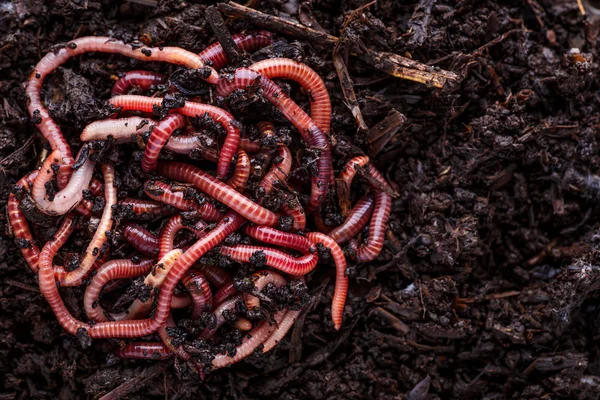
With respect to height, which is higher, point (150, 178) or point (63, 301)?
point (150, 178)

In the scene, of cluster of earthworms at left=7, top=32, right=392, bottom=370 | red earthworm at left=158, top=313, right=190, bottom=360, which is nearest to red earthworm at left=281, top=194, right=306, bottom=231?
cluster of earthworms at left=7, top=32, right=392, bottom=370

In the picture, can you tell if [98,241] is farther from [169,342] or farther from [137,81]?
[137,81]

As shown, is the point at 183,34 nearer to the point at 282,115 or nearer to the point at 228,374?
the point at 282,115

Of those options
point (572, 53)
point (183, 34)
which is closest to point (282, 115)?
point (183, 34)

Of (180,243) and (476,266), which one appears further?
(476,266)

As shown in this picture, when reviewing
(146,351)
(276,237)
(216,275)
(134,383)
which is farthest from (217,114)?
(134,383)
